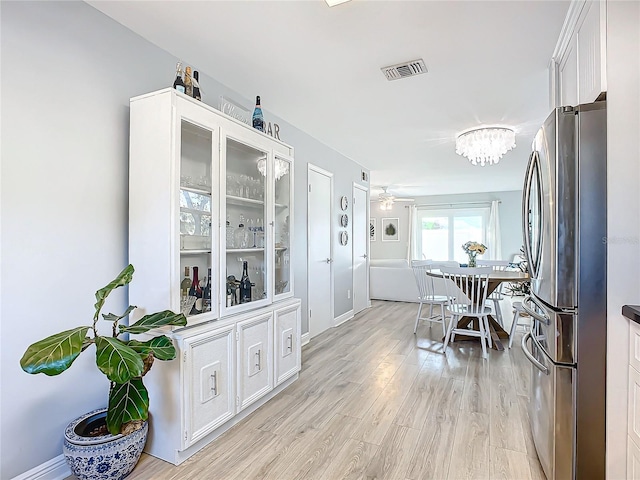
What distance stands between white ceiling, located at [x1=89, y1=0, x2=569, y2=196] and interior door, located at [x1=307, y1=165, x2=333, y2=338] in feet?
2.45

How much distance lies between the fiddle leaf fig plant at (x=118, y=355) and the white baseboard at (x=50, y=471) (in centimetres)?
34

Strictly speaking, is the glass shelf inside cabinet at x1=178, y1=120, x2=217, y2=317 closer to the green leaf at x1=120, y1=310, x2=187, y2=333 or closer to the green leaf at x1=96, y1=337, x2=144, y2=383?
the green leaf at x1=120, y1=310, x2=187, y2=333

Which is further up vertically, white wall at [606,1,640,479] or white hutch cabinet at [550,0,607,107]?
white hutch cabinet at [550,0,607,107]

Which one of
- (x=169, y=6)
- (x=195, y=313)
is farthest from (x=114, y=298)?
(x=169, y=6)

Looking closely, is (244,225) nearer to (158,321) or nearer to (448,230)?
(158,321)

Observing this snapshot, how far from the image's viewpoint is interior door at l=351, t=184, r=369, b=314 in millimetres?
5590

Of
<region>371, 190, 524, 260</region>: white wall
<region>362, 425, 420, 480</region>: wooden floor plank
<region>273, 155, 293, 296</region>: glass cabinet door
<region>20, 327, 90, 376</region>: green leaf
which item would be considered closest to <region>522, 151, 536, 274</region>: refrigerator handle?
<region>362, 425, 420, 480</region>: wooden floor plank

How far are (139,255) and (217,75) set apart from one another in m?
1.53

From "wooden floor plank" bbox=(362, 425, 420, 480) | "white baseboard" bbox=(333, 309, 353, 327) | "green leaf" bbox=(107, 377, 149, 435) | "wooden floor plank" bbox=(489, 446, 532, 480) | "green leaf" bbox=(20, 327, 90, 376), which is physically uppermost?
"green leaf" bbox=(20, 327, 90, 376)

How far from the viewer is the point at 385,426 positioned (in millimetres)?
2215

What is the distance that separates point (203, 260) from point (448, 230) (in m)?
8.72

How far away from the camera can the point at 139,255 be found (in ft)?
6.38

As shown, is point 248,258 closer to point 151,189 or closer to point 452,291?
point 151,189

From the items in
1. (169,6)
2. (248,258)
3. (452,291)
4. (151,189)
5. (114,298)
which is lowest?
(452,291)
